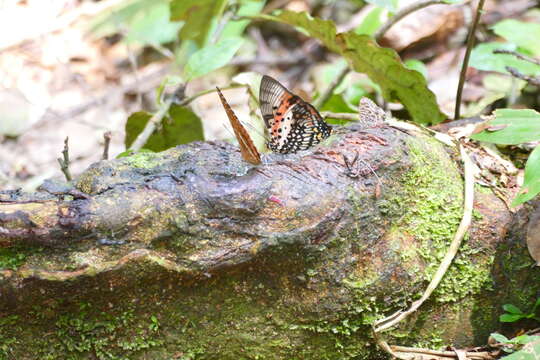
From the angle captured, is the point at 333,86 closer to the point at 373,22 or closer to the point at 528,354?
the point at 373,22

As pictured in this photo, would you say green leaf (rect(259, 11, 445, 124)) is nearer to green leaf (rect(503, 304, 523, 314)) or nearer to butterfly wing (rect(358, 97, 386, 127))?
butterfly wing (rect(358, 97, 386, 127))

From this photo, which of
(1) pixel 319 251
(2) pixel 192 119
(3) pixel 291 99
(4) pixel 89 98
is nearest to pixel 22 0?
(4) pixel 89 98

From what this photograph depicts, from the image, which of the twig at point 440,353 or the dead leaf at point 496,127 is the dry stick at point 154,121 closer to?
the dead leaf at point 496,127

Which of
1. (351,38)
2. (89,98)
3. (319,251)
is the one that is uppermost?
(351,38)

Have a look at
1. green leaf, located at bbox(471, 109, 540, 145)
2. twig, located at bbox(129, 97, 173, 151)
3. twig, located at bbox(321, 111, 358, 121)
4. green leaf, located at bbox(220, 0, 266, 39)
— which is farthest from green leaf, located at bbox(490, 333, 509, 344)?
green leaf, located at bbox(220, 0, 266, 39)

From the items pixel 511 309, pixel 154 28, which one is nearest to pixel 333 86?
pixel 511 309

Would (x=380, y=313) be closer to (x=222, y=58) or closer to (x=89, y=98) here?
(x=222, y=58)
